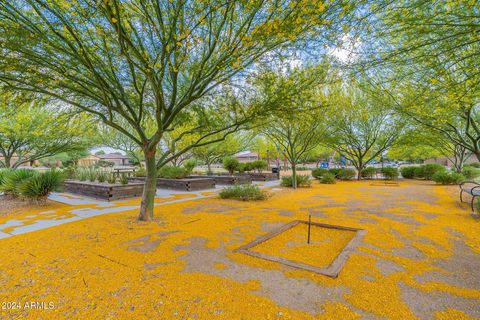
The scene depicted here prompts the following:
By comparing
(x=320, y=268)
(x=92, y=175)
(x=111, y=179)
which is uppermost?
(x=92, y=175)

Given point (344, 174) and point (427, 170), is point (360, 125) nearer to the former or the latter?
point (344, 174)

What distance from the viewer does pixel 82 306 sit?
232 cm

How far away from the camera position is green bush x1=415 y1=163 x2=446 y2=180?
17.8 meters

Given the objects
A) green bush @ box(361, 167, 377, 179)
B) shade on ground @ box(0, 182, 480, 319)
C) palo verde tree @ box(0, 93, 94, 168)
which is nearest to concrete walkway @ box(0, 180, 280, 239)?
shade on ground @ box(0, 182, 480, 319)

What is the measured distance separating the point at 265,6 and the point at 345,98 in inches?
491

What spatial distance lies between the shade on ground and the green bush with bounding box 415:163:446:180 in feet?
52.2

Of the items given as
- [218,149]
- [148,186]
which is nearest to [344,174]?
[218,149]

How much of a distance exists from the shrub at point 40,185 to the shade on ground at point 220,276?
335 cm

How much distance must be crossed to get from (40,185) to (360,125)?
62.1 ft

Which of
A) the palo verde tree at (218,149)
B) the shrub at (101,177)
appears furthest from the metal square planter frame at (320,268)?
the palo verde tree at (218,149)

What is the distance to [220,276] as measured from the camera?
9.56 ft

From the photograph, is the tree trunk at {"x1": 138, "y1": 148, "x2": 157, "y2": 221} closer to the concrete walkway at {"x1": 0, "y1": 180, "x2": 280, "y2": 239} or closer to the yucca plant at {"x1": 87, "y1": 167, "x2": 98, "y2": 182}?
the concrete walkway at {"x1": 0, "y1": 180, "x2": 280, "y2": 239}

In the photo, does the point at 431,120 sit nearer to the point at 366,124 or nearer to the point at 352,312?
the point at 366,124

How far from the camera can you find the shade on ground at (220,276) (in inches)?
88.9
